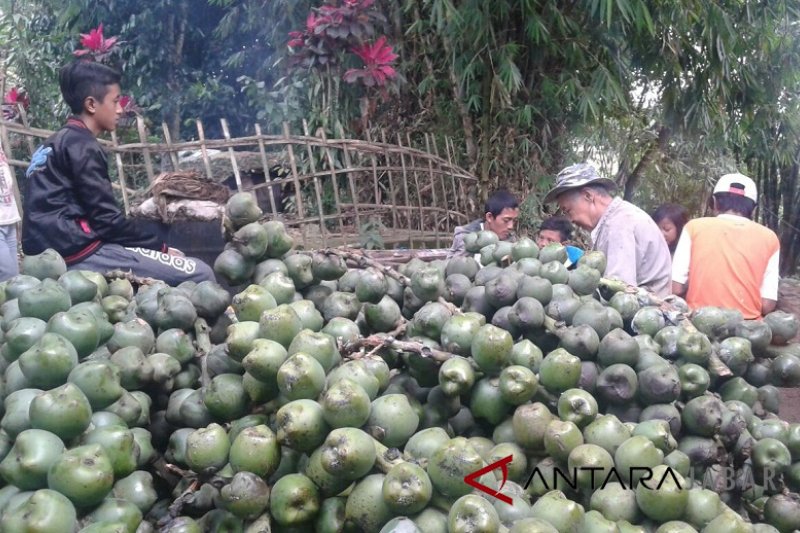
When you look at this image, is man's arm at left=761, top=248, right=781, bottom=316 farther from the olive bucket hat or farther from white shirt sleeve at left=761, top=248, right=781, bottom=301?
the olive bucket hat

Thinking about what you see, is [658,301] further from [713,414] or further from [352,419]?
[352,419]

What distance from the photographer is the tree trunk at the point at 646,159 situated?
852cm

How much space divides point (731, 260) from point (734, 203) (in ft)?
1.15

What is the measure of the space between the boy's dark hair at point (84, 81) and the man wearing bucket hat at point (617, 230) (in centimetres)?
209

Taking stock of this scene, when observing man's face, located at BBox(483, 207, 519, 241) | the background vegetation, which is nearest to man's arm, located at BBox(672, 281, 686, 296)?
man's face, located at BBox(483, 207, 519, 241)

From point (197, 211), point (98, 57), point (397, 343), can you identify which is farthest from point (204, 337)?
point (98, 57)

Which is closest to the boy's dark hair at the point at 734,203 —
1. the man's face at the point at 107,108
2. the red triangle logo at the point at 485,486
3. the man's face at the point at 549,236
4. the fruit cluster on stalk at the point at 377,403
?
the man's face at the point at 549,236

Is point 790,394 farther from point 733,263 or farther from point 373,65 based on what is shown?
point 373,65

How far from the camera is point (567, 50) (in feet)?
19.3

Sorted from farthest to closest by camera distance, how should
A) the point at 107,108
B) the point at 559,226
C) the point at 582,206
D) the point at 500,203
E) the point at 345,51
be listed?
1. the point at 345,51
2. the point at 559,226
3. the point at 500,203
4. the point at 582,206
5. the point at 107,108

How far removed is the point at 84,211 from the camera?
9.55 feet

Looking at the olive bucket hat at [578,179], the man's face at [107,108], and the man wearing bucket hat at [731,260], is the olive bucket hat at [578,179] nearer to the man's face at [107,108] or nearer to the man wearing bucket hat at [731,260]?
the man wearing bucket hat at [731,260]

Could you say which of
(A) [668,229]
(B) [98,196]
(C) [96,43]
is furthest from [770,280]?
(C) [96,43]

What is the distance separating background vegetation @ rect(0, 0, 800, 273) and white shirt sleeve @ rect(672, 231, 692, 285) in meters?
2.19
